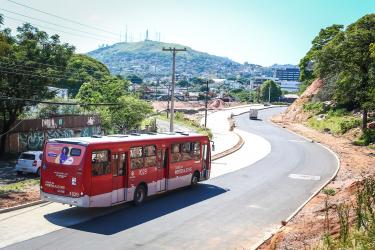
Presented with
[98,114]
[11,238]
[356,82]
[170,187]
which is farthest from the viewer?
[98,114]

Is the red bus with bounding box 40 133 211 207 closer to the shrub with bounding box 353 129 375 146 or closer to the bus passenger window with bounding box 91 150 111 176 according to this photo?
the bus passenger window with bounding box 91 150 111 176

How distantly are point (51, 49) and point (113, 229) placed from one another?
88.5 ft

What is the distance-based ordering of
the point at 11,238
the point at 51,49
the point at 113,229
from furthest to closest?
the point at 51,49, the point at 113,229, the point at 11,238

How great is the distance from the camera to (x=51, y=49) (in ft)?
130

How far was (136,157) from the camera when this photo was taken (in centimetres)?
2016

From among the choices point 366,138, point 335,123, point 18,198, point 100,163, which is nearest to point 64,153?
point 100,163

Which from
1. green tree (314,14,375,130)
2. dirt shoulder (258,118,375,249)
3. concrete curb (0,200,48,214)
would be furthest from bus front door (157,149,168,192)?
green tree (314,14,375,130)

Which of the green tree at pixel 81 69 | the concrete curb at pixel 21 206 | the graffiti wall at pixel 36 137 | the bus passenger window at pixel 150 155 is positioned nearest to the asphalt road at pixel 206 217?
the concrete curb at pixel 21 206

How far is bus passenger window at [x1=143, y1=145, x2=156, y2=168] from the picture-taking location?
822 inches

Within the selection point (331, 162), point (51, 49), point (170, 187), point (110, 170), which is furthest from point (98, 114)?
point (110, 170)

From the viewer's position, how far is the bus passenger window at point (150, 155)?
2088cm

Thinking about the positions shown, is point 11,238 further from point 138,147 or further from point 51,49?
point 51,49

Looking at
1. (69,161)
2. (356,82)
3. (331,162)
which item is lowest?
(331,162)

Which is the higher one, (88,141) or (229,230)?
(88,141)
